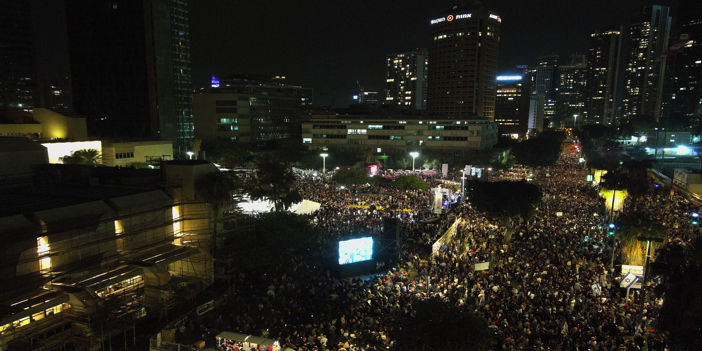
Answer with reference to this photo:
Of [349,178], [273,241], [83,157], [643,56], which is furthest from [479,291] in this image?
[643,56]

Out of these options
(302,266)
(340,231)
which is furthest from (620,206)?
(302,266)

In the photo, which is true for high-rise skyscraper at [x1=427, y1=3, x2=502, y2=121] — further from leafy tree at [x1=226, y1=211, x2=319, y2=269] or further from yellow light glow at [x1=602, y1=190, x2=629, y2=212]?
leafy tree at [x1=226, y1=211, x2=319, y2=269]

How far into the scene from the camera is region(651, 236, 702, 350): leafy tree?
362 inches

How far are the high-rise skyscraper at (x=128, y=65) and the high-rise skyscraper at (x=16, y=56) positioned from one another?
1037 inches

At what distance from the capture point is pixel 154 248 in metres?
16.3

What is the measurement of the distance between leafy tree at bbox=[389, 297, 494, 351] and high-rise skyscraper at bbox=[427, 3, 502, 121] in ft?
384

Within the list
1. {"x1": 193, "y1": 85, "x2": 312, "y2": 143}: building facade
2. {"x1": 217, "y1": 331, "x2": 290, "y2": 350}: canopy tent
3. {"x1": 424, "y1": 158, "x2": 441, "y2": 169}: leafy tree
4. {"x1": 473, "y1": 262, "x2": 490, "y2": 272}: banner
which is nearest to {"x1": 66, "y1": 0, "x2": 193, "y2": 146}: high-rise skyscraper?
{"x1": 193, "y1": 85, "x2": 312, "y2": 143}: building facade

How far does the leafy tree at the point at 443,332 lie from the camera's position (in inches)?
391

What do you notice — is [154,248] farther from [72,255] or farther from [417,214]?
[417,214]

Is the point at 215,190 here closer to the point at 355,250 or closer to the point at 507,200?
the point at 355,250

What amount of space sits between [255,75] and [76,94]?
3823 inches

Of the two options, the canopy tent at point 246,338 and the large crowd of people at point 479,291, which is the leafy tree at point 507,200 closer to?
the large crowd of people at point 479,291

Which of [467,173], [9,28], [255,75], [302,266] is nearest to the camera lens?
[302,266]

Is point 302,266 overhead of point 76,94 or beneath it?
beneath
